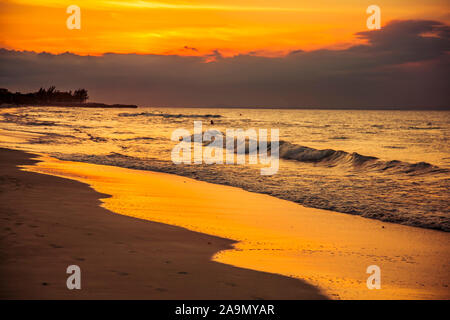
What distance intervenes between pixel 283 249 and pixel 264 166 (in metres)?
14.3

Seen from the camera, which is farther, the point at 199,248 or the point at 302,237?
the point at 302,237

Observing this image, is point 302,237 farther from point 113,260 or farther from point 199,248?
point 113,260

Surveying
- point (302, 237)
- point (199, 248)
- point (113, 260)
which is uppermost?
point (113, 260)

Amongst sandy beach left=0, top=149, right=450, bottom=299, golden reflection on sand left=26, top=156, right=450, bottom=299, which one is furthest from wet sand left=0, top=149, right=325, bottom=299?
golden reflection on sand left=26, top=156, right=450, bottom=299

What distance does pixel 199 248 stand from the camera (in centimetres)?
743

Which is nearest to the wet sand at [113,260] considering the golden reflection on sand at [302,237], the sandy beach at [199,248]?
the sandy beach at [199,248]

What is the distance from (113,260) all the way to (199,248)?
1777 millimetres

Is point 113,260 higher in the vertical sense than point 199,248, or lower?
higher

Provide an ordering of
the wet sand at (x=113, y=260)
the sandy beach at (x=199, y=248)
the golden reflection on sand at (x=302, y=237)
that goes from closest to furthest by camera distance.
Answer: the wet sand at (x=113, y=260) < the sandy beach at (x=199, y=248) < the golden reflection on sand at (x=302, y=237)

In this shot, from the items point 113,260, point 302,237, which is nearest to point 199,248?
point 113,260

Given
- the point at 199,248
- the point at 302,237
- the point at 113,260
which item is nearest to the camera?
the point at 113,260

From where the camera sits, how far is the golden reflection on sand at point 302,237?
6234 millimetres

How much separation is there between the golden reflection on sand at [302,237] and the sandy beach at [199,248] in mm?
25

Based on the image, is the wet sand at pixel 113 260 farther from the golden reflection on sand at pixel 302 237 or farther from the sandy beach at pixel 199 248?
the golden reflection on sand at pixel 302 237
